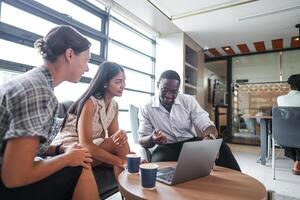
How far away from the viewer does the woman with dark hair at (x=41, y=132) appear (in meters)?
0.76

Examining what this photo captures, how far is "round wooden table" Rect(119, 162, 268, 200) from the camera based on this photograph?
853mm

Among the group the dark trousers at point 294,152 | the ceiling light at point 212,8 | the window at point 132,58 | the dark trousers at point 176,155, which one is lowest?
the dark trousers at point 294,152

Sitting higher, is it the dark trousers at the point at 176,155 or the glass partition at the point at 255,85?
the glass partition at the point at 255,85

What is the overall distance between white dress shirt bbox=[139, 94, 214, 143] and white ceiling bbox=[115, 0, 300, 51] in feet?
6.42

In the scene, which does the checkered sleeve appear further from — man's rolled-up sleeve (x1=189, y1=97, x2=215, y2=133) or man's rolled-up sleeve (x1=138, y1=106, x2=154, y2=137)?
man's rolled-up sleeve (x1=189, y1=97, x2=215, y2=133)

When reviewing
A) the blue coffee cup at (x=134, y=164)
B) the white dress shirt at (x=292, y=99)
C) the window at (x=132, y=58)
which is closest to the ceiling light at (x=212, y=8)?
the window at (x=132, y=58)

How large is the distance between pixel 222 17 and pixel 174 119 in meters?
2.62

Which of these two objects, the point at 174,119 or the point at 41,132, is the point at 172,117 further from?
the point at 41,132

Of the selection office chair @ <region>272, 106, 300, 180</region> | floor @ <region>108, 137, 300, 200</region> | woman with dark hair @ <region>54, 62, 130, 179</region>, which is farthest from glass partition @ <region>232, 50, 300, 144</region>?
woman with dark hair @ <region>54, 62, 130, 179</region>

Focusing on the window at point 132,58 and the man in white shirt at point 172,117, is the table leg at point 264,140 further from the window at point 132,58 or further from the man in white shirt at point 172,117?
the man in white shirt at point 172,117

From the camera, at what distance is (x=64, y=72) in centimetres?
104

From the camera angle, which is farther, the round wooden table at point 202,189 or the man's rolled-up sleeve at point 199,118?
the man's rolled-up sleeve at point 199,118

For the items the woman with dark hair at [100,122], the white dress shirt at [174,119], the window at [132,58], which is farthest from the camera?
the window at [132,58]

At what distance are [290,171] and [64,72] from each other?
351cm
